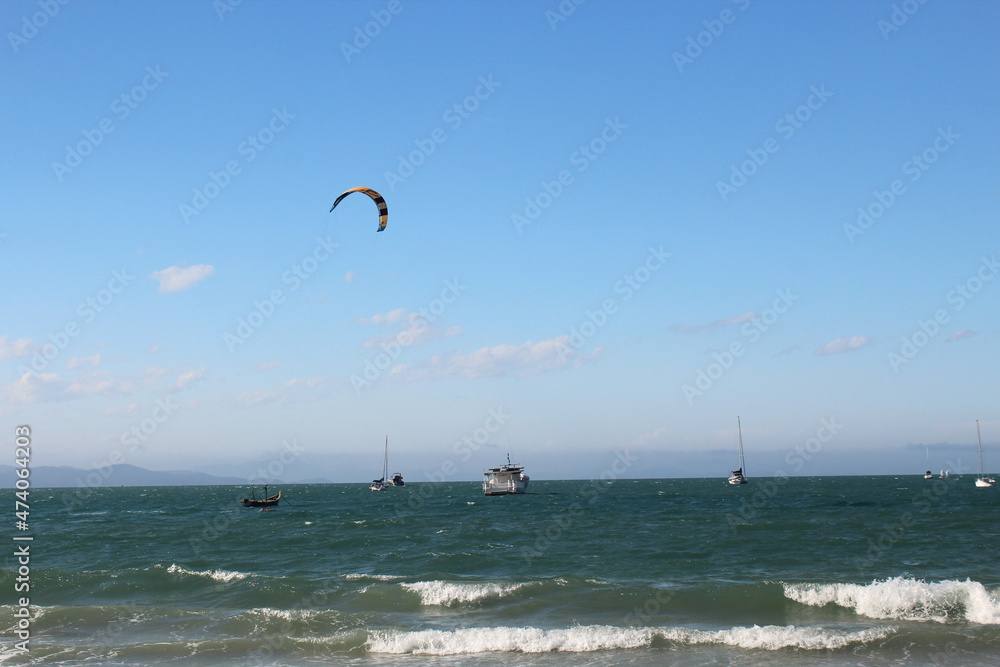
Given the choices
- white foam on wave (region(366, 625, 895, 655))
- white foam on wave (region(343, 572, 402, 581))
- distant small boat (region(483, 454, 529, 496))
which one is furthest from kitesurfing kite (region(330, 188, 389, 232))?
distant small boat (region(483, 454, 529, 496))

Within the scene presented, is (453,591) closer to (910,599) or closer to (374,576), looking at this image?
(374,576)

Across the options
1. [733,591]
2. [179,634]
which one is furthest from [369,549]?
[733,591]

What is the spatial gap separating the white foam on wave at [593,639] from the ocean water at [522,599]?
5cm

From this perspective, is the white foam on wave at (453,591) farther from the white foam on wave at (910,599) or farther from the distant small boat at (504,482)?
the distant small boat at (504,482)

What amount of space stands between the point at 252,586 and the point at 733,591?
49.4 feet

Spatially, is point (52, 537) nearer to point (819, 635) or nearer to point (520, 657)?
point (520, 657)

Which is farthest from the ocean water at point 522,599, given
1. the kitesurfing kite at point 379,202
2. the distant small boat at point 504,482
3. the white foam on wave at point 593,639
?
the distant small boat at point 504,482

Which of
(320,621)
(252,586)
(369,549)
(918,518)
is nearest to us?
(320,621)

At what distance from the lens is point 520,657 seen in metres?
16.1

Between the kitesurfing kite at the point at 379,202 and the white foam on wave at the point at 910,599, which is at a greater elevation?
the kitesurfing kite at the point at 379,202

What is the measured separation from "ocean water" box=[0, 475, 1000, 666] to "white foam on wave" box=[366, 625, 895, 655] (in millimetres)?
46

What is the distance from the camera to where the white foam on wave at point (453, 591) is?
21188mm

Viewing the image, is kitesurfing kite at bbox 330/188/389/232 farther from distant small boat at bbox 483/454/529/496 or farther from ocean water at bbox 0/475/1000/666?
distant small boat at bbox 483/454/529/496

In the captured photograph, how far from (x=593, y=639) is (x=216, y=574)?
1497 cm
